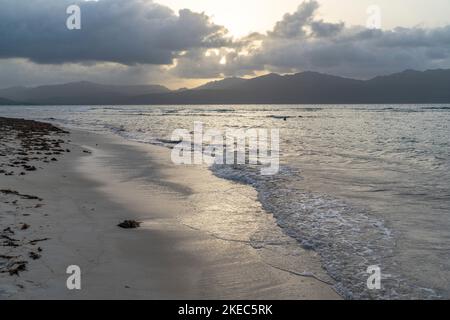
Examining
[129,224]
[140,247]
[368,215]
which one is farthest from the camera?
[368,215]

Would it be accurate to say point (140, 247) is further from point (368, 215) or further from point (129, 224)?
point (368, 215)

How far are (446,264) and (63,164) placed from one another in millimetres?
15778

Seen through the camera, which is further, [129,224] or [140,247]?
[129,224]

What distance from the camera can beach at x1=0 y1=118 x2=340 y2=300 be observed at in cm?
582

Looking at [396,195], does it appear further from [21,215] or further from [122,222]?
[21,215]

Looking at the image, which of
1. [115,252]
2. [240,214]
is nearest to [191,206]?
[240,214]

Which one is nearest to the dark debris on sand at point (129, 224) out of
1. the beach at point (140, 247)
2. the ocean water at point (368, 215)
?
the beach at point (140, 247)

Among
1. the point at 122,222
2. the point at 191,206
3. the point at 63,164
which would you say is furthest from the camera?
the point at 63,164

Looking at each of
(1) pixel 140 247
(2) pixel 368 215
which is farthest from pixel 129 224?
(2) pixel 368 215

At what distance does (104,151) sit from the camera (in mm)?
24297

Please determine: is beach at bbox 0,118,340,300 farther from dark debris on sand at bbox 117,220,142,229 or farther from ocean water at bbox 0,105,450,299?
ocean water at bbox 0,105,450,299

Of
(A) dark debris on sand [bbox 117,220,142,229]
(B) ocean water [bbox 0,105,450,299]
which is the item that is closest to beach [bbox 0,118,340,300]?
(A) dark debris on sand [bbox 117,220,142,229]

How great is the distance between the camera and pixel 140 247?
762 cm

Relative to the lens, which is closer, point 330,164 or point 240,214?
point 240,214
